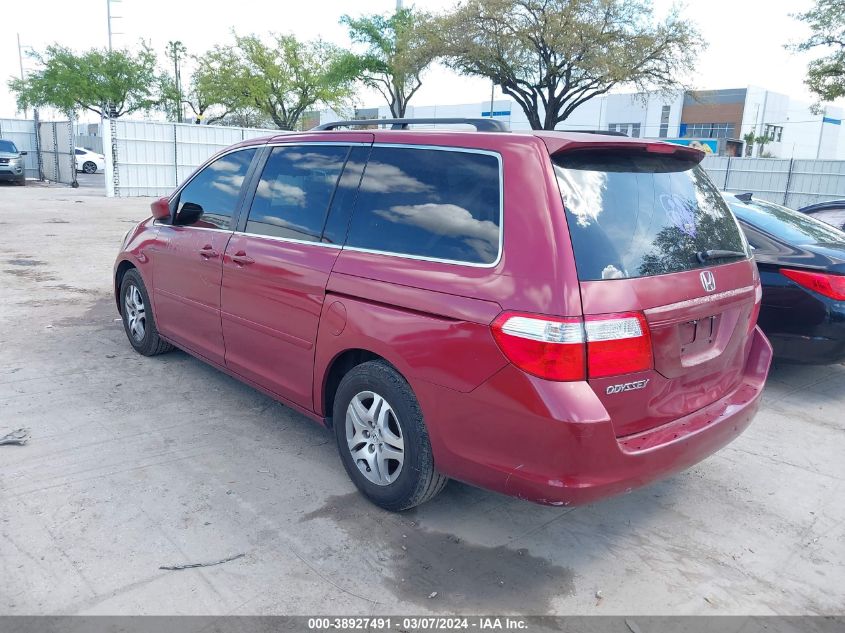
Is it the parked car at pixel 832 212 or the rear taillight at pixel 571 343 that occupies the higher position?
the parked car at pixel 832 212

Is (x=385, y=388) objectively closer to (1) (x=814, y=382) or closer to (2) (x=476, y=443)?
(2) (x=476, y=443)

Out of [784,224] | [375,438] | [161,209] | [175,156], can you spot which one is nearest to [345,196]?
[375,438]

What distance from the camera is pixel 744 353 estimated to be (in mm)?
3523

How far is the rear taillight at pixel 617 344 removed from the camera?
2.62 meters

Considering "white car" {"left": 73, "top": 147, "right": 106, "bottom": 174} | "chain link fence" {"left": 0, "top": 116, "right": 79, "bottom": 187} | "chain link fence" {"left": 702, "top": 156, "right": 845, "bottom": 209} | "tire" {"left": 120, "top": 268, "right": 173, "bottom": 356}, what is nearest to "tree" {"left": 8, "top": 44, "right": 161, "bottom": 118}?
"white car" {"left": 73, "top": 147, "right": 106, "bottom": 174}

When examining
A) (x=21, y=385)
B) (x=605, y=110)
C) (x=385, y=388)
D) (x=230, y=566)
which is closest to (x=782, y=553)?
(x=385, y=388)

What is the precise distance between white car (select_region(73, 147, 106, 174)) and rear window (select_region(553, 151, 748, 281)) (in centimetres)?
3547

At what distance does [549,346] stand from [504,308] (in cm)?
24

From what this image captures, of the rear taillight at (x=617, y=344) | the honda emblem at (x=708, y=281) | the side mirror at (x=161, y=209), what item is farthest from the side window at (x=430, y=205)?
the side mirror at (x=161, y=209)

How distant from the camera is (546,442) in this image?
8.63 ft

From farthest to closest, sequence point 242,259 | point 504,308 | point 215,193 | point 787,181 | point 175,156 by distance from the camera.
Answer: point 175,156
point 787,181
point 215,193
point 242,259
point 504,308

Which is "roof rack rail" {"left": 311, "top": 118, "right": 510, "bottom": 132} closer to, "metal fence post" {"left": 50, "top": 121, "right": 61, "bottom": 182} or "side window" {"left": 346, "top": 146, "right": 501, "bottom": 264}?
"side window" {"left": 346, "top": 146, "right": 501, "bottom": 264}

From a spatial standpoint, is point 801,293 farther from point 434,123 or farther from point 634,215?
point 434,123

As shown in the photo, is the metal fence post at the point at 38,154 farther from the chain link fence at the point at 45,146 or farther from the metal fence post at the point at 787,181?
the metal fence post at the point at 787,181
